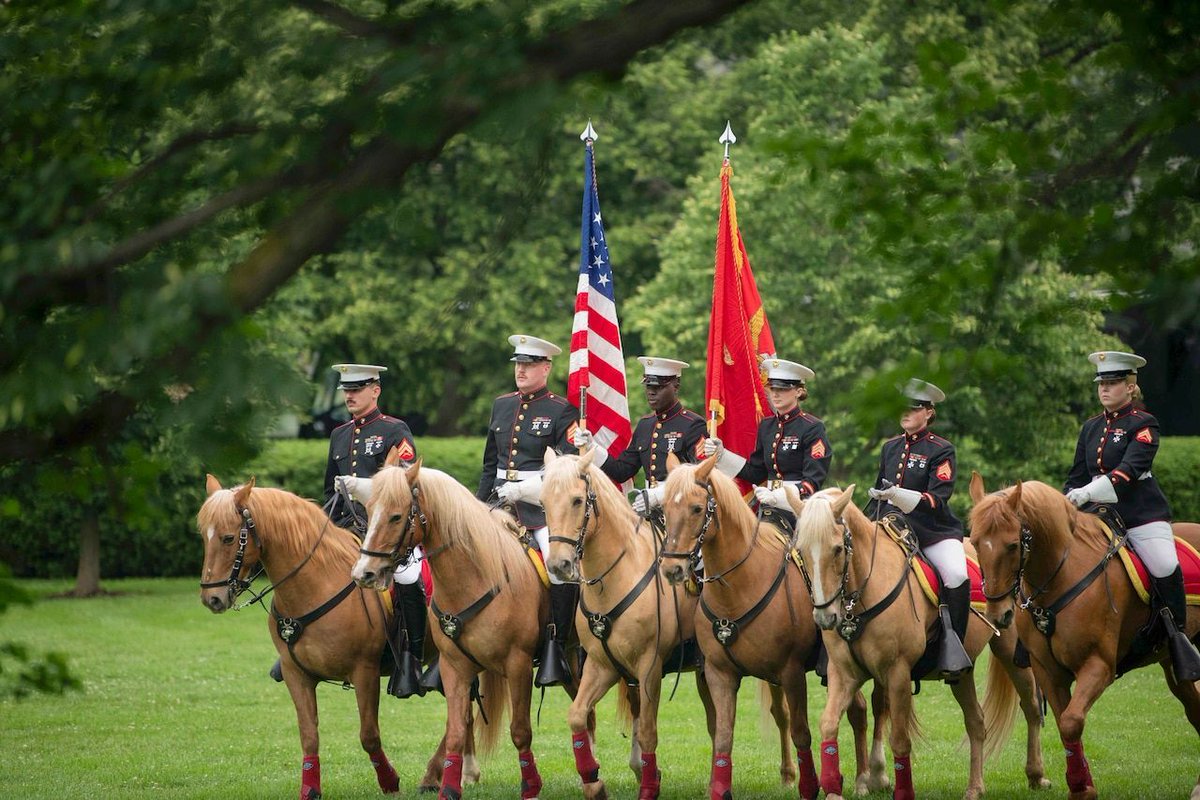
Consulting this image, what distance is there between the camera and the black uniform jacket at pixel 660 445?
446 inches

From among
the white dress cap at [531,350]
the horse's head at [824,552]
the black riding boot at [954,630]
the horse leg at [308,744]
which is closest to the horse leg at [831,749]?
the horse's head at [824,552]

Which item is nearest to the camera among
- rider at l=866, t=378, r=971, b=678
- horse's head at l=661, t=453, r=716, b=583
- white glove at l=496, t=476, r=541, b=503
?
horse's head at l=661, t=453, r=716, b=583

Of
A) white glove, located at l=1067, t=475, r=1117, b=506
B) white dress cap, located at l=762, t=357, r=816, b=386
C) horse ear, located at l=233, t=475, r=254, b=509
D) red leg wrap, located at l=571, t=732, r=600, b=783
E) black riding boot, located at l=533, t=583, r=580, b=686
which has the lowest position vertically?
red leg wrap, located at l=571, t=732, r=600, b=783

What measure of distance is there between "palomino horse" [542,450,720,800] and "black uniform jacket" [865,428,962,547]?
1935mm

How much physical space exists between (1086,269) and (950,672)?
5.42m

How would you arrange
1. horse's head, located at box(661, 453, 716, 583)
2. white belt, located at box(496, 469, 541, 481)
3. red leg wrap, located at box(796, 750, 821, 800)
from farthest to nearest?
white belt, located at box(496, 469, 541, 481) → red leg wrap, located at box(796, 750, 821, 800) → horse's head, located at box(661, 453, 716, 583)

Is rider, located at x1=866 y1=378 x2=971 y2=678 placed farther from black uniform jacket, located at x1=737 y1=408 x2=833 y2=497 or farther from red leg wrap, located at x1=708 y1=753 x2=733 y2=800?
red leg wrap, located at x1=708 y1=753 x2=733 y2=800

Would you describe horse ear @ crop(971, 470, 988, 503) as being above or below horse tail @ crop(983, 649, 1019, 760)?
above

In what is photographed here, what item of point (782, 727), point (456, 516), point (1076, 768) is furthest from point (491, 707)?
point (1076, 768)

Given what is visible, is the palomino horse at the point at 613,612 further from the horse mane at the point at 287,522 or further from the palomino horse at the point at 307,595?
the horse mane at the point at 287,522

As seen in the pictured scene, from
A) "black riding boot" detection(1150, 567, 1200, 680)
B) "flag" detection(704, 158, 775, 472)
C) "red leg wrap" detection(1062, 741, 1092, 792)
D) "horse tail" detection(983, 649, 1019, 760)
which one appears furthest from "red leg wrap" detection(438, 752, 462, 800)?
"black riding boot" detection(1150, 567, 1200, 680)

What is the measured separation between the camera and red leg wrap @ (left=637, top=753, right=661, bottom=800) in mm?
9852

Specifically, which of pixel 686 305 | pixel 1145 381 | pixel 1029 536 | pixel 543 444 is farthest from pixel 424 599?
pixel 1145 381

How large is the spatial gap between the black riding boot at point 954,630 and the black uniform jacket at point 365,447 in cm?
396
